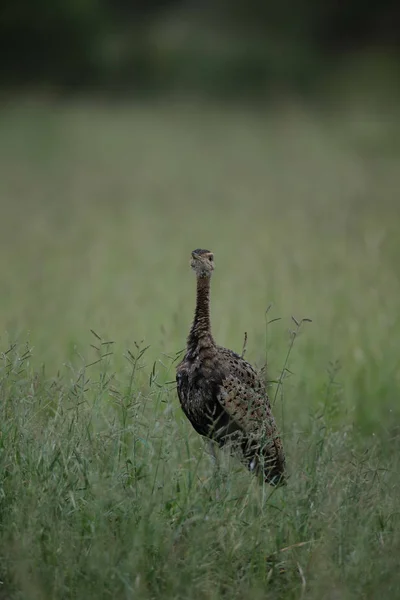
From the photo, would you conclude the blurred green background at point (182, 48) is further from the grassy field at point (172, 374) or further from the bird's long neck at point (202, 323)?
the bird's long neck at point (202, 323)

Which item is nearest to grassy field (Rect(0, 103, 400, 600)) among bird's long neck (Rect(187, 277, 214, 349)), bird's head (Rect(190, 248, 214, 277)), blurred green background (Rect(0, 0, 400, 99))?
bird's long neck (Rect(187, 277, 214, 349))

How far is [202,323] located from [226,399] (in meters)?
0.40

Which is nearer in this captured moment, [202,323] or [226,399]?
[226,399]

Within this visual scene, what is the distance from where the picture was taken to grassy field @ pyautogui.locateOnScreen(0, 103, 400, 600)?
360cm

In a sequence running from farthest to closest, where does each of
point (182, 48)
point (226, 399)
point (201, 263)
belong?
point (182, 48) < point (201, 263) < point (226, 399)

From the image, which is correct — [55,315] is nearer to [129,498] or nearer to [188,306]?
[188,306]

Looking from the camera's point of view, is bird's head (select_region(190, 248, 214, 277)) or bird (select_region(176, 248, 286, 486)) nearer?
bird (select_region(176, 248, 286, 486))

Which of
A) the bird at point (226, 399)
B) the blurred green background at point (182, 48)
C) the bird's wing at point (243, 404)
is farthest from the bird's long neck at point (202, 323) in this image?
the blurred green background at point (182, 48)

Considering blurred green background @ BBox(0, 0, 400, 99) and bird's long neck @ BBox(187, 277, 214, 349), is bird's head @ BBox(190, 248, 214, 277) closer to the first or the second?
bird's long neck @ BBox(187, 277, 214, 349)

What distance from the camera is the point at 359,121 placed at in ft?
91.3

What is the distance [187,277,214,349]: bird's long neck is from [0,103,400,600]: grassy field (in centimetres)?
28

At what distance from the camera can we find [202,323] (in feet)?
14.7

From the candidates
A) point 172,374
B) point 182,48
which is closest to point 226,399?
point 172,374

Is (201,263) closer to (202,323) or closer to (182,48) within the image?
(202,323)
